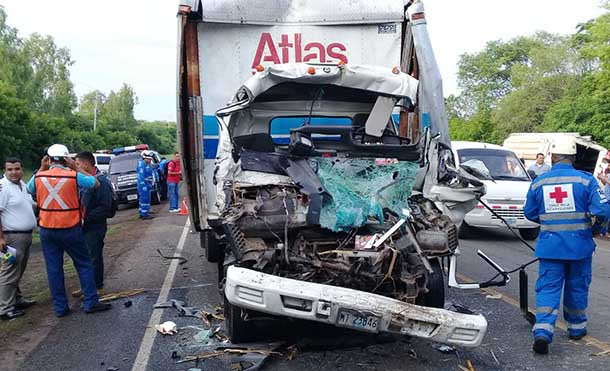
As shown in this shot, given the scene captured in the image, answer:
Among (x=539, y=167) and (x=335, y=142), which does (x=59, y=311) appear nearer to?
(x=335, y=142)

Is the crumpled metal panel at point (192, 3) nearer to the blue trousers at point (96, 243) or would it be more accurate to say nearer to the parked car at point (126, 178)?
the blue trousers at point (96, 243)

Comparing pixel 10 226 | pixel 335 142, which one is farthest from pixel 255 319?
pixel 10 226

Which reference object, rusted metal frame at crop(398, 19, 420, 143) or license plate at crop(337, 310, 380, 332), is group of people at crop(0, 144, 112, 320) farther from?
rusted metal frame at crop(398, 19, 420, 143)

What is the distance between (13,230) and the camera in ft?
21.9

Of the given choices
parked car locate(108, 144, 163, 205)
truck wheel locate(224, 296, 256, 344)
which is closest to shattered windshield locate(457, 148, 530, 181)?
truck wheel locate(224, 296, 256, 344)

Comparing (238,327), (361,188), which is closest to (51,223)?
(238,327)

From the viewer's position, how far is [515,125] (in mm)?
41500

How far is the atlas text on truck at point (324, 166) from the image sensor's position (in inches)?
173

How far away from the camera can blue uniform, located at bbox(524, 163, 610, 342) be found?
5254 mm

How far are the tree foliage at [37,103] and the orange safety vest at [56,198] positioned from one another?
30.7 meters

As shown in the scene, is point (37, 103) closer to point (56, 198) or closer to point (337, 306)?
point (56, 198)

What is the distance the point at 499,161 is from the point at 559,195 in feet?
25.2

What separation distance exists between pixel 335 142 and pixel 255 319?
1.69 meters

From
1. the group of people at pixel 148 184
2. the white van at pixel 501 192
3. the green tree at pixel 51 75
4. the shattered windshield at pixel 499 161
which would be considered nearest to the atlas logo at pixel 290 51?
the white van at pixel 501 192
